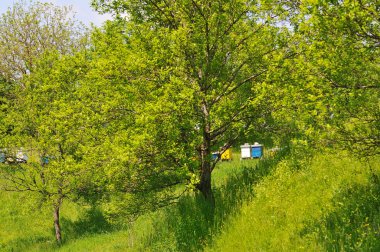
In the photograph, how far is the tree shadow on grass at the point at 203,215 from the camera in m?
9.52

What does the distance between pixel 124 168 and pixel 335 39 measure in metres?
5.94

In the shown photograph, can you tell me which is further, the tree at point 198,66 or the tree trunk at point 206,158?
the tree trunk at point 206,158

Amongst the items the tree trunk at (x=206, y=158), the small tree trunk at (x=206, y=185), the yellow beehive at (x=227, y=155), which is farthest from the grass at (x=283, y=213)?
the yellow beehive at (x=227, y=155)

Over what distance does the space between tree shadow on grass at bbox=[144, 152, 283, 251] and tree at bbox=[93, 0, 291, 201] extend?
62 cm

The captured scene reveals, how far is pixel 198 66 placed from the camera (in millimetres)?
9883

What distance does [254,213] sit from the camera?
342 inches

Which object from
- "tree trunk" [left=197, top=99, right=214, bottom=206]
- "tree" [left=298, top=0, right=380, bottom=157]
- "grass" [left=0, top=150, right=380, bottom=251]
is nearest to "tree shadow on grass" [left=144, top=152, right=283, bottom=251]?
"grass" [left=0, top=150, right=380, bottom=251]

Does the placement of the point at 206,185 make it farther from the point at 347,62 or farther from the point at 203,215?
the point at 347,62

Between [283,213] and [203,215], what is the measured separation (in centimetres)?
268

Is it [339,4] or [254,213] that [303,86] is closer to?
[339,4]

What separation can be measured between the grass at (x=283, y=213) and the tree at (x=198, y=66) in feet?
3.89

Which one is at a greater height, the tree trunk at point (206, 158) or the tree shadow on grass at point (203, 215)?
the tree trunk at point (206, 158)

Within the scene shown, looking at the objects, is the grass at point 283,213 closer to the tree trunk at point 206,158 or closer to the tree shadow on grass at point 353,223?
the tree shadow on grass at point 353,223

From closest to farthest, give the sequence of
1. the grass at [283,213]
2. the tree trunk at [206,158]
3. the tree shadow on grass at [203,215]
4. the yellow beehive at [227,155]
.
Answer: the grass at [283,213], the tree shadow on grass at [203,215], the tree trunk at [206,158], the yellow beehive at [227,155]
